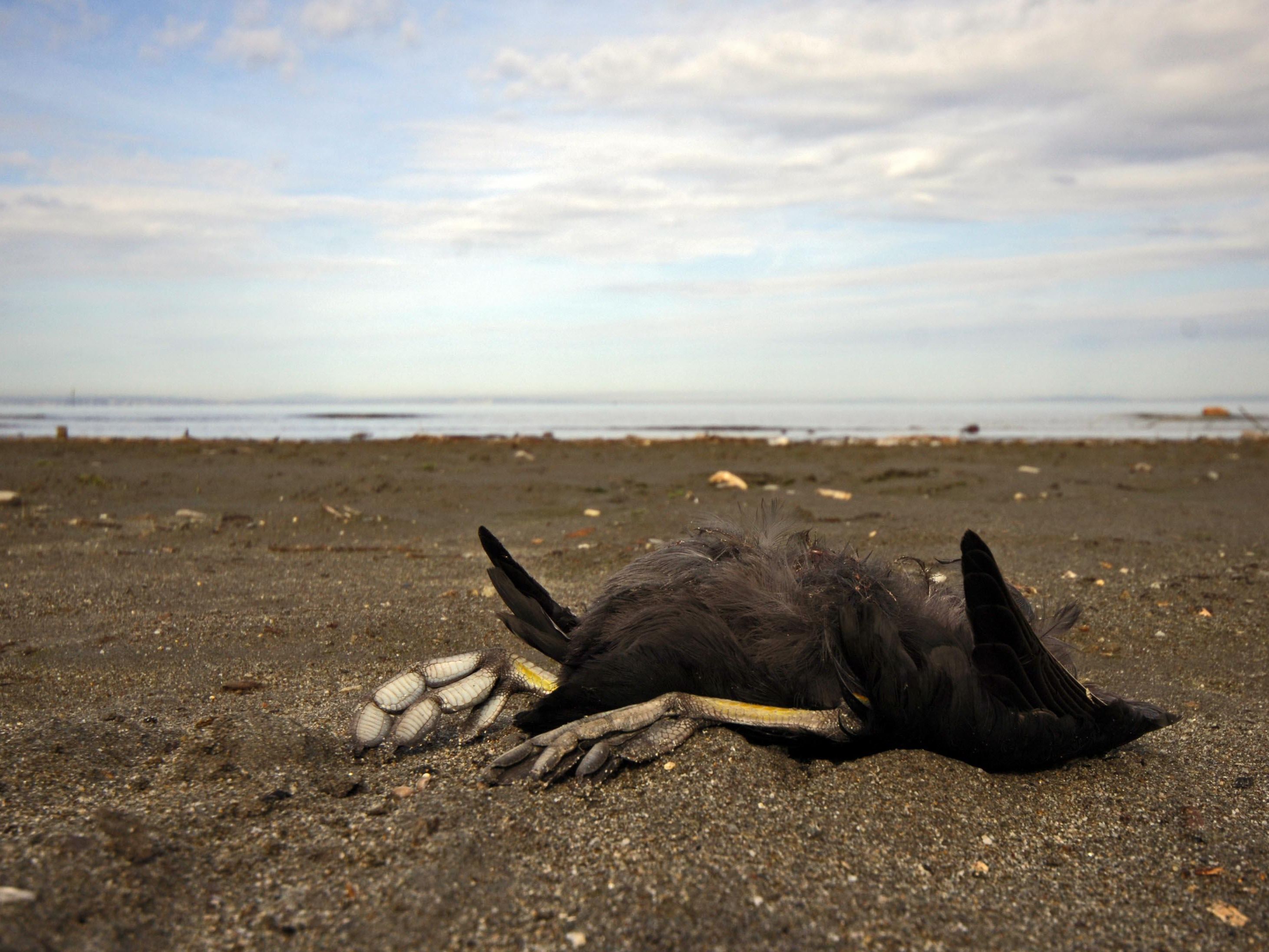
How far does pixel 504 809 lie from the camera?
A: 2.43 m

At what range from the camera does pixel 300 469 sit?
520 inches

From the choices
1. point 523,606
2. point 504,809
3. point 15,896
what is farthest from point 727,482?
point 15,896

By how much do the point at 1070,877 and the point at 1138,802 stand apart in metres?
0.59

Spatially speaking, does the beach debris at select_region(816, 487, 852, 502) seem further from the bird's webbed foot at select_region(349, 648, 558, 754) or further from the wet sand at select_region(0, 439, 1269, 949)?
the bird's webbed foot at select_region(349, 648, 558, 754)

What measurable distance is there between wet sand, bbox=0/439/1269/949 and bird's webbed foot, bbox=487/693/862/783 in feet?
0.18

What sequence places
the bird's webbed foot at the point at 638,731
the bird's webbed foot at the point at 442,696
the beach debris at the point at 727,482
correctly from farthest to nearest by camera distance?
the beach debris at the point at 727,482 < the bird's webbed foot at the point at 442,696 < the bird's webbed foot at the point at 638,731

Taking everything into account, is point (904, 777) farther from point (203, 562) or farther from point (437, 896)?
point (203, 562)

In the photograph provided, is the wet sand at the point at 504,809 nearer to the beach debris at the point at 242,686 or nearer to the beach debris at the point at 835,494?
the beach debris at the point at 242,686

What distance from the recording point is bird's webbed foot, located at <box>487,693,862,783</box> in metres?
2.59

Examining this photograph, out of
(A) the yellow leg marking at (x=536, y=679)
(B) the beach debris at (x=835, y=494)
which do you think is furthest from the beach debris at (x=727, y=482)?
(A) the yellow leg marking at (x=536, y=679)

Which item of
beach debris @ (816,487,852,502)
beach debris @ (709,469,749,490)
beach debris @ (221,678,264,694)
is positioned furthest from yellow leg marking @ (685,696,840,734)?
beach debris @ (709,469,749,490)

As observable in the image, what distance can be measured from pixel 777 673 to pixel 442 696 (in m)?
1.09

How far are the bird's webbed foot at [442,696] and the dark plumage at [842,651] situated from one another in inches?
4.8

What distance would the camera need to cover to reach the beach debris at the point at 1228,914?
7.02 feet
